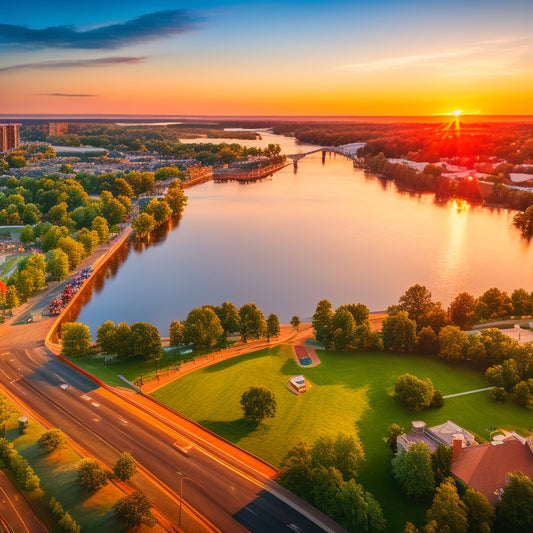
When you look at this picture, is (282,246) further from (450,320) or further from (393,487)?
(393,487)

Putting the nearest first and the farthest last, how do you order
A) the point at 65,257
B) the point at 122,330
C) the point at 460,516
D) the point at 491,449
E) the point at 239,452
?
the point at 460,516, the point at 491,449, the point at 239,452, the point at 122,330, the point at 65,257

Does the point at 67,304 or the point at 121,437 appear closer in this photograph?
the point at 121,437

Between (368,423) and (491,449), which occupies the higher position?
(491,449)

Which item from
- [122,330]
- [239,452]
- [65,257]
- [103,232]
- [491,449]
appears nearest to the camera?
[491,449]

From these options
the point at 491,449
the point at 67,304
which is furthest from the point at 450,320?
the point at 67,304

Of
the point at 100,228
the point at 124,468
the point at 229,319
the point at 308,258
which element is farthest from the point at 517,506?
the point at 100,228

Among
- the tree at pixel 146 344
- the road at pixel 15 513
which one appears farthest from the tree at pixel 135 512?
the tree at pixel 146 344
